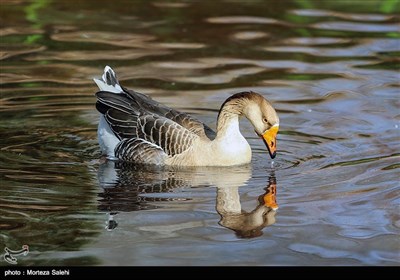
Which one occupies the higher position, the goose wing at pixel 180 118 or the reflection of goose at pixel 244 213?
the goose wing at pixel 180 118

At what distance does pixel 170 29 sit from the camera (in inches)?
640

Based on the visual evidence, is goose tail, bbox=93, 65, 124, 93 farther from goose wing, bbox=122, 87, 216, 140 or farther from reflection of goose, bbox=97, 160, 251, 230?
reflection of goose, bbox=97, 160, 251, 230

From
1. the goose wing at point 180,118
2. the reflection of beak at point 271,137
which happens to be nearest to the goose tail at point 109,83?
the goose wing at point 180,118

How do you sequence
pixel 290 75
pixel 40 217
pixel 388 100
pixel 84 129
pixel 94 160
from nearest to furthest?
pixel 40 217
pixel 94 160
pixel 84 129
pixel 388 100
pixel 290 75

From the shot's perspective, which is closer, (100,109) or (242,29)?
(100,109)

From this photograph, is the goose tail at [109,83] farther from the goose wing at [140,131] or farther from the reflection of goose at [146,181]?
the reflection of goose at [146,181]

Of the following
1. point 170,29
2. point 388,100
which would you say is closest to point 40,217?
point 388,100

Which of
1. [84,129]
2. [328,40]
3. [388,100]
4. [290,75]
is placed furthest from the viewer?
[328,40]

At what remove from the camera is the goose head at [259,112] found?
10.0 meters

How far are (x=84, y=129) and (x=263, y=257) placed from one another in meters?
4.60

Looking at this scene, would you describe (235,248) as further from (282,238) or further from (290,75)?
(290,75)

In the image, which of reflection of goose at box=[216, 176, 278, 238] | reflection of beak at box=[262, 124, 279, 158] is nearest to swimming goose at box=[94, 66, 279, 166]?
reflection of beak at box=[262, 124, 279, 158]

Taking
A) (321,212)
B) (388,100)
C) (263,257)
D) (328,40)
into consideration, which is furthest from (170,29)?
(263,257)

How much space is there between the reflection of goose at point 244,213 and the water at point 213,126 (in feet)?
0.08
